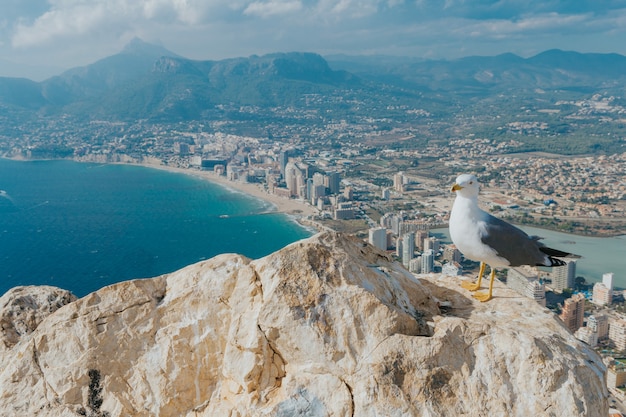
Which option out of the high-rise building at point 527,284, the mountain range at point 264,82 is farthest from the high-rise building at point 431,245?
the mountain range at point 264,82

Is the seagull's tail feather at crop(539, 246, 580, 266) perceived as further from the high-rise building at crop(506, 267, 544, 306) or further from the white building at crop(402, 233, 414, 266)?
the white building at crop(402, 233, 414, 266)

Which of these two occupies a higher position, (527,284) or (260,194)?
(527,284)

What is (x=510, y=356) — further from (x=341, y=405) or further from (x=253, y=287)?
(x=253, y=287)

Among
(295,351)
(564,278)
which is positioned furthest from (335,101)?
(295,351)

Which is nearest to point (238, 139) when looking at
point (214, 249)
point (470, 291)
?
point (214, 249)

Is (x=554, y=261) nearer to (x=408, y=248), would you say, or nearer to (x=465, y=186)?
(x=465, y=186)

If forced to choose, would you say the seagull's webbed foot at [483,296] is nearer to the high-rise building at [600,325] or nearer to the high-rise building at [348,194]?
the high-rise building at [600,325]
